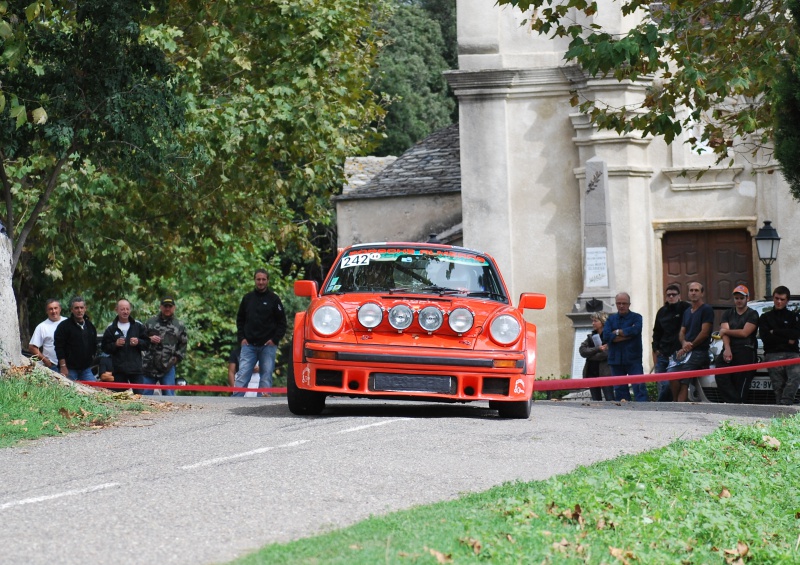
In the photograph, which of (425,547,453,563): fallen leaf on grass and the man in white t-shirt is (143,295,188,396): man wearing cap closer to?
the man in white t-shirt

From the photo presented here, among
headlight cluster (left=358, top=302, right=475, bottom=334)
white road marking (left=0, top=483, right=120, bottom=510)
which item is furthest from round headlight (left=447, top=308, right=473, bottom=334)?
white road marking (left=0, top=483, right=120, bottom=510)

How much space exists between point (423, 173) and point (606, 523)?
102ft

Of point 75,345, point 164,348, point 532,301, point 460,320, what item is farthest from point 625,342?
point 75,345

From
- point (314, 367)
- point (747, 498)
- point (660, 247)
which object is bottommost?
point (747, 498)

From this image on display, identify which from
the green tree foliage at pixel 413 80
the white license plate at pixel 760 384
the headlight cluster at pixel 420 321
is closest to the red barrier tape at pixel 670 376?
the white license plate at pixel 760 384

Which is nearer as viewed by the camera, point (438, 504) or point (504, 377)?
point (438, 504)

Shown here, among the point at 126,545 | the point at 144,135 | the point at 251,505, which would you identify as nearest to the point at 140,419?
the point at 144,135

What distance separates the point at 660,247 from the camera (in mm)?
29875

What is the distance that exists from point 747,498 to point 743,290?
29.3 feet

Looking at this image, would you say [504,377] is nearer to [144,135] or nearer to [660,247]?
[144,135]

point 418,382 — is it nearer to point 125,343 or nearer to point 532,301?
point 532,301

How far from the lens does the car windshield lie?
1339cm

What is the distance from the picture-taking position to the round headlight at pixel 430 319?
12.5 m

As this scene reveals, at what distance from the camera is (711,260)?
29891 mm
